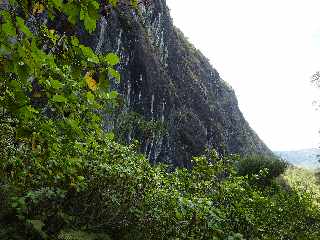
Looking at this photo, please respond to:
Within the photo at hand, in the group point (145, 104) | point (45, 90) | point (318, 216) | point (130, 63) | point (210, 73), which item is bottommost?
point (318, 216)

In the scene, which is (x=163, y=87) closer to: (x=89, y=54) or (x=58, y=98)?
(x=58, y=98)

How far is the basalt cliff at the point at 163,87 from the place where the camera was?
27203 millimetres

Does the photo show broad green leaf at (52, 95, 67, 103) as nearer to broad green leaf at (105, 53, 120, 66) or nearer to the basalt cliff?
broad green leaf at (105, 53, 120, 66)

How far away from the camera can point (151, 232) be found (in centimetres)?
644

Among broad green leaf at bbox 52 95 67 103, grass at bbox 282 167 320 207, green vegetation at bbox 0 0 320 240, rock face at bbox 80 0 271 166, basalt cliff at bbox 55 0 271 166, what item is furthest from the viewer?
rock face at bbox 80 0 271 166

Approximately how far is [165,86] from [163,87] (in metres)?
0.51

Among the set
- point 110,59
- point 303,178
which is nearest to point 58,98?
point 110,59

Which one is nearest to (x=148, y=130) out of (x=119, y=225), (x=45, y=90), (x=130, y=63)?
(x=130, y=63)

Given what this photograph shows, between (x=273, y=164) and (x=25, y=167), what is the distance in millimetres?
22187

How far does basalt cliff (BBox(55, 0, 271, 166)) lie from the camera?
89.2ft

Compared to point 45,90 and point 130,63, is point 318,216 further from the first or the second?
point 130,63

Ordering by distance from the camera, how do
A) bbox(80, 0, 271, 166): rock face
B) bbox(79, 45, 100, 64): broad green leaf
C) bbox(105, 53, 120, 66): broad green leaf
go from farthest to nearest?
bbox(80, 0, 271, 166): rock face
bbox(105, 53, 120, 66): broad green leaf
bbox(79, 45, 100, 64): broad green leaf

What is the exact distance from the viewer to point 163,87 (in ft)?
108

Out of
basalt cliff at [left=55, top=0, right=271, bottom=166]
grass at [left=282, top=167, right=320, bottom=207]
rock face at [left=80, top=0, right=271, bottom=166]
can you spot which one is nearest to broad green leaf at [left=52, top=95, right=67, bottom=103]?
rock face at [left=80, top=0, right=271, bottom=166]
